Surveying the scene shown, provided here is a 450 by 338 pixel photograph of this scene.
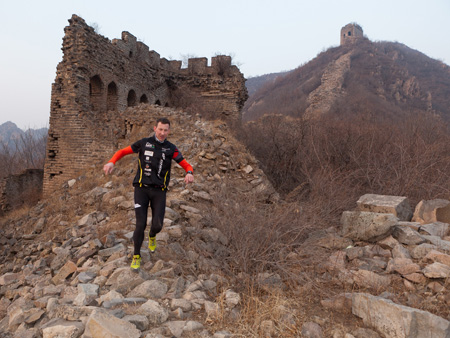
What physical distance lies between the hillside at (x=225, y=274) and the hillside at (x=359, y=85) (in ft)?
→ 83.0

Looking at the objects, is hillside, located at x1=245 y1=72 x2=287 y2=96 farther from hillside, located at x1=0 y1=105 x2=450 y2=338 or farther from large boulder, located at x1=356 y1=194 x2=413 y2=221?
hillside, located at x1=0 y1=105 x2=450 y2=338

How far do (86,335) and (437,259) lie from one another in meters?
3.76

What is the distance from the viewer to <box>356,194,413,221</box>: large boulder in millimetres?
4906

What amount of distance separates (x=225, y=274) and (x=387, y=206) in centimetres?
296

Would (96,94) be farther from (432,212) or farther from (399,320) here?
A: (399,320)

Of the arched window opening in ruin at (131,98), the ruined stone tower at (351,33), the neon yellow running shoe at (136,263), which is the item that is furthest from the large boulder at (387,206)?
the ruined stone tower at (351,33)

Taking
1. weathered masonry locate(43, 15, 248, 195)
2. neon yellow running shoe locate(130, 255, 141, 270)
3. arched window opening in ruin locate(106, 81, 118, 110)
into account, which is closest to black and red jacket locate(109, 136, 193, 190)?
neon yellow running shoe locate(130, 255, 141, 270)

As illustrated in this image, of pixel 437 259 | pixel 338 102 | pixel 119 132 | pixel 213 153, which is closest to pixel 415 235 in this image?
pixel 437 259

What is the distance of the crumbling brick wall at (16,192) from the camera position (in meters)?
10.9

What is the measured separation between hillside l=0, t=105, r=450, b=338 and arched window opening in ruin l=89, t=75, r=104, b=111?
6.16m

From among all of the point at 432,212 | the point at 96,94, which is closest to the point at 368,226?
the point at 432,212

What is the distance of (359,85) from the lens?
37094mm

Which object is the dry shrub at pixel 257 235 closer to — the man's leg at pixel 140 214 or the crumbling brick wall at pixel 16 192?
the man's leg at pixel 140 214

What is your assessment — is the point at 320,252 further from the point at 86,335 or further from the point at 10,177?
the point at 10,177
